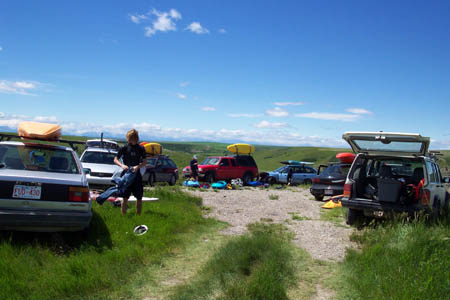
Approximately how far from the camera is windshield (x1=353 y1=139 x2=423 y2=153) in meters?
8.27

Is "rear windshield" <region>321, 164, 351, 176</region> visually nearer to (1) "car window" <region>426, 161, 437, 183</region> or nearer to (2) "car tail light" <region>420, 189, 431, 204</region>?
(1) "car window" <region>426, 161, 437, 183</region>

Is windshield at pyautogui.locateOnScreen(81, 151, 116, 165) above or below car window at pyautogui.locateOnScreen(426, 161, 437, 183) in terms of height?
below

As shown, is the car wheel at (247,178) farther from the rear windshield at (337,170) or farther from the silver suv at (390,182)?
the silver suv at (390,182)

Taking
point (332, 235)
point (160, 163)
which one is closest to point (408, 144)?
point (332, 235)

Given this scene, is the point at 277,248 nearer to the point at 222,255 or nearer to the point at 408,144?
the point at 222,255

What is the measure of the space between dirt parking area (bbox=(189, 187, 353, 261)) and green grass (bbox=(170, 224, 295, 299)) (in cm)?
82

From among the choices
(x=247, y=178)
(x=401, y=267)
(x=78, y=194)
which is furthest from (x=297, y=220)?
(x=247, y=178)

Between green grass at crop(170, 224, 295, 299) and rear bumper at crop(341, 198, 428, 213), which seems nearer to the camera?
green grass at crop(170, 224, 295, 299)

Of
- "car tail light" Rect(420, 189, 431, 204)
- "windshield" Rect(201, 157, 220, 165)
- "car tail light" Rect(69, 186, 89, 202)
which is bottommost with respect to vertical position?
"windshield" Rect(201, 157, 220, 165)

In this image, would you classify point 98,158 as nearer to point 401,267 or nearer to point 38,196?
point 38,196

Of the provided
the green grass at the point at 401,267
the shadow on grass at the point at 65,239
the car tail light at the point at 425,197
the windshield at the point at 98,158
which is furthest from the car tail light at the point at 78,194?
the windshield at the point at 98,158

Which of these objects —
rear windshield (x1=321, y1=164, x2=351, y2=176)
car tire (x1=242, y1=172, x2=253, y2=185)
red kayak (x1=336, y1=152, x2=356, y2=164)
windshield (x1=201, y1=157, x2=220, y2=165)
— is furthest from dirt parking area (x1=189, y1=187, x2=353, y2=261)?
car tire (x1=242, y1=172, x2=253, y2=185)

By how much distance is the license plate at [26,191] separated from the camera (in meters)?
5.31

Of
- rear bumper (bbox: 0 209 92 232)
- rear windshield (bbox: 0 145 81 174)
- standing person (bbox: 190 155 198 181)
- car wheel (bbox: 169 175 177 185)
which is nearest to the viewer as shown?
→ rear bumper (bbox: 0 209 92 232)
